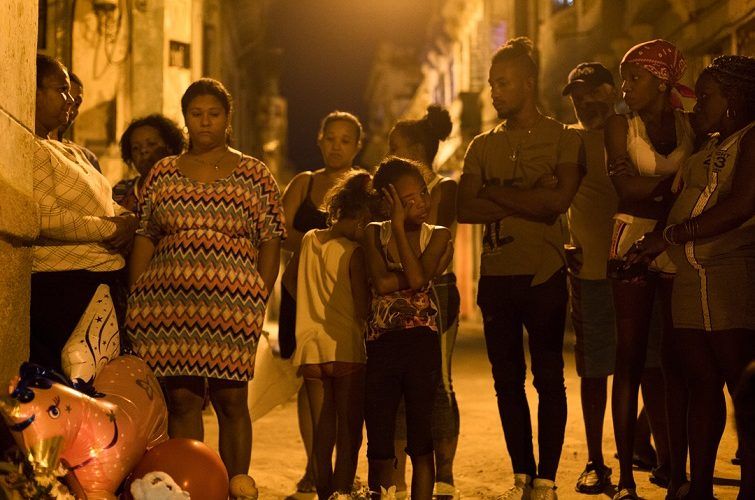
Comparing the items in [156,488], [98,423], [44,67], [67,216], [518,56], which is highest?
[518,56]

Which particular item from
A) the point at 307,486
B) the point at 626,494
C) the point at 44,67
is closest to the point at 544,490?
the point at 626,494

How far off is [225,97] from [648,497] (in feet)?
10.4

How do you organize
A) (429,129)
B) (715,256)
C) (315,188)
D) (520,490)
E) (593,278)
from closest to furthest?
(715,256), (520,490), (593,278), (429,129), (315,188)

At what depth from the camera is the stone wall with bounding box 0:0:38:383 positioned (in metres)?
4.23

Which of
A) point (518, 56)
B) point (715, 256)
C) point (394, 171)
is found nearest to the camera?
point (715, 256)

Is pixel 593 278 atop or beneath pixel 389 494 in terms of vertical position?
atop

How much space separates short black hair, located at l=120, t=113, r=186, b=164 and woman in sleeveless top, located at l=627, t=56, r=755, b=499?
3041 millimetres

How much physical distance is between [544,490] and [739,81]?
223 cm

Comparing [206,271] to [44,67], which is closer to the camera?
[206,271]

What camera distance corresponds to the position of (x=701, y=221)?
14.9 feet

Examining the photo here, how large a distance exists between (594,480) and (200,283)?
2.56 meters

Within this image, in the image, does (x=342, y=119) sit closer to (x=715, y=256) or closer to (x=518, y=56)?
(x=518, y=56)

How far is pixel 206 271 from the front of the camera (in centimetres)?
485

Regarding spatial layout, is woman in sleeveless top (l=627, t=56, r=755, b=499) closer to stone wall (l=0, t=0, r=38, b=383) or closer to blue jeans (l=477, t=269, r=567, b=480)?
blue jeans (l=477, t=269, r=567, b=480)
